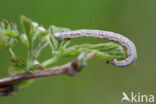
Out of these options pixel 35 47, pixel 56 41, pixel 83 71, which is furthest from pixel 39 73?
pixel 83 71

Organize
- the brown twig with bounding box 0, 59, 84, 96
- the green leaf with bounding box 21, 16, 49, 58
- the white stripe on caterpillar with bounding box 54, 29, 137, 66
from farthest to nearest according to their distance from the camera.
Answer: the white stripe on caterpillar with bounding box 54, 29, 137, 66 < the green leaf with bounding box 21, 16, 49, 58 < the brown twig with bounding box 0, 59, 84, 96

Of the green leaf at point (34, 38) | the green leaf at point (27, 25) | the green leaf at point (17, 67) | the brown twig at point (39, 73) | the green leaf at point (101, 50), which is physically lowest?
the brown twig at point (39, 73)

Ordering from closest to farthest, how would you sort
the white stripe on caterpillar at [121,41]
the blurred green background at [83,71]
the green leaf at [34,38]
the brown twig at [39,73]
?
the brown twig at [39,73] < the green leaf at [34,38] < the white stripe on caterpillar at [121,41] < the blurred green background at [83,71]

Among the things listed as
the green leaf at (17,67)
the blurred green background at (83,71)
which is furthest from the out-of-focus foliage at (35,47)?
the blurred green background at (83,71)

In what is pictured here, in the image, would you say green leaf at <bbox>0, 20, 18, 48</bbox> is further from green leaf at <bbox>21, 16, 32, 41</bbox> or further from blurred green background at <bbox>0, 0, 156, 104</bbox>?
blurred green background at <bbox>0, 0, 156, 104</bbox>

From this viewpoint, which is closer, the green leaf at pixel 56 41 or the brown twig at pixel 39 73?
the brown twig at pixel 39 73

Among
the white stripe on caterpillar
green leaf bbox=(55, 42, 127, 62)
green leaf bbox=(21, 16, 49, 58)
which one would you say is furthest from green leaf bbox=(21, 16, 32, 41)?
the white stripe on caterpillar

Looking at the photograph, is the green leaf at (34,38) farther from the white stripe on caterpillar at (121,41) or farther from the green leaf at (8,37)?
the white stripe on caterpillar at (121,41)

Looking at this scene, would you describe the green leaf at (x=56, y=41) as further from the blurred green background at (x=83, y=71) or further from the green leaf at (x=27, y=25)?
the blurred green background at (x=83, y=71)

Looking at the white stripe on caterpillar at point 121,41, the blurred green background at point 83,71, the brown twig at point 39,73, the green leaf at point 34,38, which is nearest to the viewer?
the brown twig at point 39,73

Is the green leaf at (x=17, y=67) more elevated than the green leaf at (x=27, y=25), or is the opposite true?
the green leaf at (x=27, y=25)
